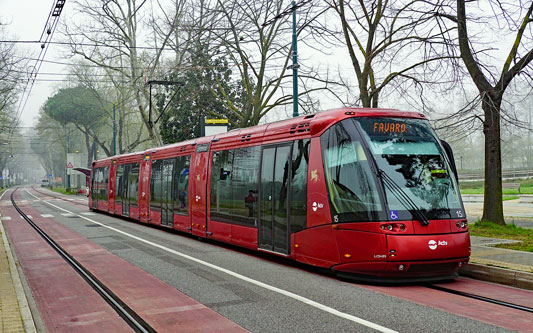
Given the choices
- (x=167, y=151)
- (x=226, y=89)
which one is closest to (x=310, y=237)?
(x=167, y=151)

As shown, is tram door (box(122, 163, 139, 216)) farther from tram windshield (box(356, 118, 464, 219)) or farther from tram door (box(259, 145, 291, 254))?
tram windshield (box(356, 118, 464, 219))

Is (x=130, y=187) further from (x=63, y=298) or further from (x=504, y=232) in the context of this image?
(x=63, y=298)

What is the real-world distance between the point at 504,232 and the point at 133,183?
15.7 metres

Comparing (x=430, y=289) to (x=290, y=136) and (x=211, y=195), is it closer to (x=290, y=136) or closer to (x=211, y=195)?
(x=290, y=136)

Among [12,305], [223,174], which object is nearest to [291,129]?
[223,174]

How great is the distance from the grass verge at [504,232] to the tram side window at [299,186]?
16.6ft

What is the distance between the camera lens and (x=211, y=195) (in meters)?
15.1

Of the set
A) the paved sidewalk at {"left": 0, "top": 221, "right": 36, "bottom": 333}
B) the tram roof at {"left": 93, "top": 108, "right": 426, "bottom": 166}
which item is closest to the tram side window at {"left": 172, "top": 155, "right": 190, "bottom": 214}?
the tram roof at {"left": 93, "top": 108, "right": 426, "bottom": 166}

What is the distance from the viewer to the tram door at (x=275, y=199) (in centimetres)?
1104

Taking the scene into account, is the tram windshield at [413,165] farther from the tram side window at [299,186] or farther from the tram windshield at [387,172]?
the tram side window at [299,186]

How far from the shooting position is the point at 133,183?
2417 centimetres

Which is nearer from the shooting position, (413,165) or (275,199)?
(413,165)

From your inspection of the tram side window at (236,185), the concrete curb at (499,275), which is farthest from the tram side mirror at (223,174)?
the concrete curb at (499,275)

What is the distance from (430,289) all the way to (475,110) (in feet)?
Result: 27.6
